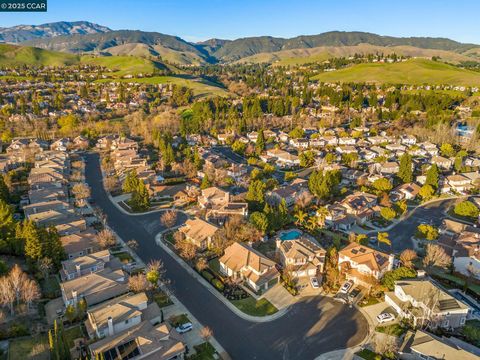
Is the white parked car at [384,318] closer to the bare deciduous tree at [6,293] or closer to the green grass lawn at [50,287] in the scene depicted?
the green grass lawn at [50,287]

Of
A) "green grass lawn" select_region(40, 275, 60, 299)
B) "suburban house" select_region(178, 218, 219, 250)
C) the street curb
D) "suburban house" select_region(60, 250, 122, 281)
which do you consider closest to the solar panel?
the street curb

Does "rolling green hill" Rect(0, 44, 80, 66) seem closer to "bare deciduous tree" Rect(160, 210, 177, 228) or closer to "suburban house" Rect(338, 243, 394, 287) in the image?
"bare deciduous tree" Rect(160, 210, 177, 228)

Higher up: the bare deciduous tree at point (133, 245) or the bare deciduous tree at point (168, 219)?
the bare deciduous tree at point (168, 219)

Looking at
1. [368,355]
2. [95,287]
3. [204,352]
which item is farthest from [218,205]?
[368,355]

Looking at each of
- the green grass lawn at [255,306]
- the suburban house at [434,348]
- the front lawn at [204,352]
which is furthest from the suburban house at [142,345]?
the suburban house at [434,348]

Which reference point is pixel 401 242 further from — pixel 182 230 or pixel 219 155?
pixel 219 155
